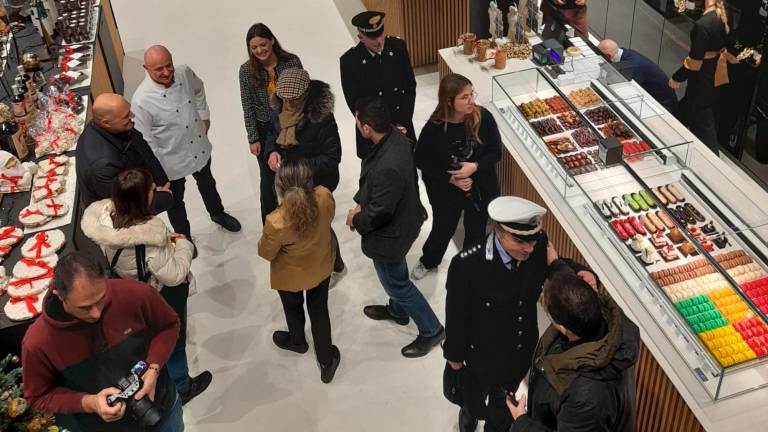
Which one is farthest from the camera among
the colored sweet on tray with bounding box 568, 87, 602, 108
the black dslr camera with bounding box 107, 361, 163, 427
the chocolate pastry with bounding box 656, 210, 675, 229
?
the colored sweet on tray with bounding box 568, 87, 602, 108

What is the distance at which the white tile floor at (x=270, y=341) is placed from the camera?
5.02 metres

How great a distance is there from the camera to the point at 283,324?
18.7ft

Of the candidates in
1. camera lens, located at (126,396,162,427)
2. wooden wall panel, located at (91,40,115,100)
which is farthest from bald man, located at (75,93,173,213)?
wooden wall panel, located at (91,40,115,100)

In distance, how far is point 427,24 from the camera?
8.43 m

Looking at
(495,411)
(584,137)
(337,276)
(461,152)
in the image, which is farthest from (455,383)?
(584,137)

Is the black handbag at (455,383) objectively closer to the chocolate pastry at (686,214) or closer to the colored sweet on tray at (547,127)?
the chocolate pastry at (686,214)

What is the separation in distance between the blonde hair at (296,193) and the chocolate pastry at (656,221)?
6.57 ft

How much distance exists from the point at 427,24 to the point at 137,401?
5.70 meters

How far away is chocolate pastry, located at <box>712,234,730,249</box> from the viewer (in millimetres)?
4531

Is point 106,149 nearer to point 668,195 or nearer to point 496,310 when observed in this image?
point 496,310

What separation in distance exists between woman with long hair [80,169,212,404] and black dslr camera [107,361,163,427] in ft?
2.48

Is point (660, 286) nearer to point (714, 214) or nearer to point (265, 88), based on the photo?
point (714, 214)

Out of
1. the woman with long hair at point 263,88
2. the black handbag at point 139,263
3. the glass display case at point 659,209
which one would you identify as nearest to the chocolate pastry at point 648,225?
the glass display case at point 659,209

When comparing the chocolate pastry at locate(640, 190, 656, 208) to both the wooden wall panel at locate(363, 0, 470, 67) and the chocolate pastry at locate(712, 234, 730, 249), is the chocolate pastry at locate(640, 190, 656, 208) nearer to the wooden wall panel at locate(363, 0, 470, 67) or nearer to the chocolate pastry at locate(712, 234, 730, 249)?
the chocolate pastry at locate(712, 234, 730, 249)
